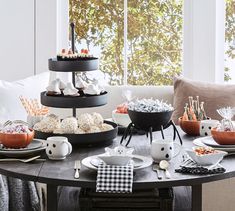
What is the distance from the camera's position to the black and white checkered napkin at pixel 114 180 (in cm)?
219

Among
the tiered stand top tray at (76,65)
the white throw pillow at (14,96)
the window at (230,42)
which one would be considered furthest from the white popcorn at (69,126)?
the window at (230,42)

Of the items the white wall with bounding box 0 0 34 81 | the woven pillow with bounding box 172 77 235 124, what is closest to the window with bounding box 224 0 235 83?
the woven pillow with bounding box 172 77 235 124

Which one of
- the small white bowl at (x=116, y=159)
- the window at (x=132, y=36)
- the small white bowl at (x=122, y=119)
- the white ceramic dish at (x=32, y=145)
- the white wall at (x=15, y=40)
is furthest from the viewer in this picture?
the window at (x=132, y=36)

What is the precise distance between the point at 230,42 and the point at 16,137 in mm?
2454

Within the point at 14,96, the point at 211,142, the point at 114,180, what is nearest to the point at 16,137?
the point at 114,180

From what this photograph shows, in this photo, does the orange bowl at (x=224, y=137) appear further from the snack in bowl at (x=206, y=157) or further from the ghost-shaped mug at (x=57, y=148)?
the ghost-shaped mug at (x=57, y=148)

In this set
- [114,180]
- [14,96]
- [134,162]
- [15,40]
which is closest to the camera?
[114,180]

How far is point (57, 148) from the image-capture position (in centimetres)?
249

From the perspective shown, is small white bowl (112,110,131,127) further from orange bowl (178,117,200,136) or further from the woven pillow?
the woven pillow

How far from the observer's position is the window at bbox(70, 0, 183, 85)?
454 centimetres

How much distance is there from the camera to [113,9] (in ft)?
14.9

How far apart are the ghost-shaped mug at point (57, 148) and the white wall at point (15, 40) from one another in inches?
77.0

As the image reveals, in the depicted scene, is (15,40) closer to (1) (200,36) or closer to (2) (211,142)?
(1) (200,36)

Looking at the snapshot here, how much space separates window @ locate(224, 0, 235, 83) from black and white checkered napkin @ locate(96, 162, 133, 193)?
256cm
